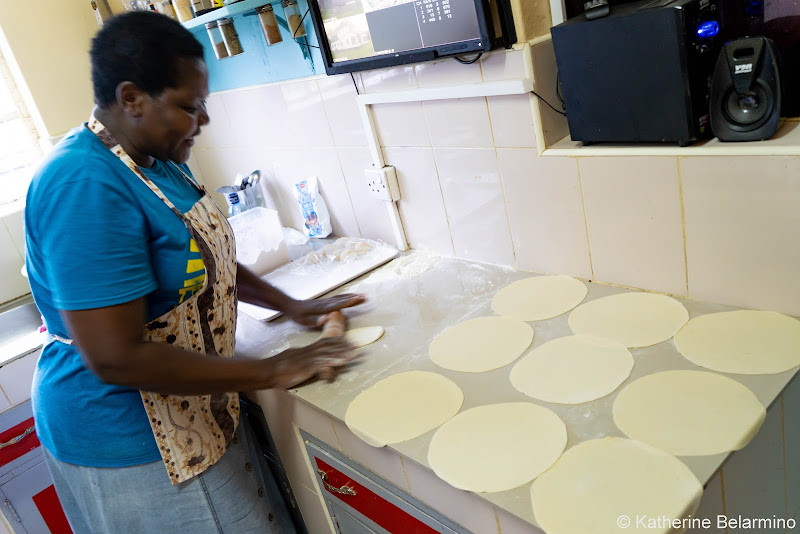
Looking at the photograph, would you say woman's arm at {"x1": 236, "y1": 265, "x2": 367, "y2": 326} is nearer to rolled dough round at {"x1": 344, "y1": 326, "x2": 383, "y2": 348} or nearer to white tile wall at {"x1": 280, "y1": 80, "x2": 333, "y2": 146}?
rolled dough round at {"x1": 344, "y1": 326, "x2": 383, "y2": 348}

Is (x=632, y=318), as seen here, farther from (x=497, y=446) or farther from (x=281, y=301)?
(x=281, y=301)

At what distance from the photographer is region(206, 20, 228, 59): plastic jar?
2.06 m

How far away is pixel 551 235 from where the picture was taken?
148cm

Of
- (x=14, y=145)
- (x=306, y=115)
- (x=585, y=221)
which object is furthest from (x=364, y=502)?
(x=14, y=145)

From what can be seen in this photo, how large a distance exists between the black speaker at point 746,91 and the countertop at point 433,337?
1.14ft

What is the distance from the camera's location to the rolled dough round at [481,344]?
125 cm

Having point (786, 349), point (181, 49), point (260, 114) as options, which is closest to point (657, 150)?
point (786, 349)

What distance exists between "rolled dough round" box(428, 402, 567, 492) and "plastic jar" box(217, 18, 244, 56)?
1.53m

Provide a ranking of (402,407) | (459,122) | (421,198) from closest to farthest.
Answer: (402,407) → (459,122) → (421,198)

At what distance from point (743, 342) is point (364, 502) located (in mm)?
791

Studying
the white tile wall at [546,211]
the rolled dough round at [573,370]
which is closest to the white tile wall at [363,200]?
the white tile wall at [546,211]

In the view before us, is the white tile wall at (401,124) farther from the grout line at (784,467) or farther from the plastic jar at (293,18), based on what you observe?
the grout line at (784,467)

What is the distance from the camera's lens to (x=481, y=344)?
4.31 ft

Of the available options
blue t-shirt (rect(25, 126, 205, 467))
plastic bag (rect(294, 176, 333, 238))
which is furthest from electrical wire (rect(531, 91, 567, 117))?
plastic bag (rect(294, 176, 333, 238))
